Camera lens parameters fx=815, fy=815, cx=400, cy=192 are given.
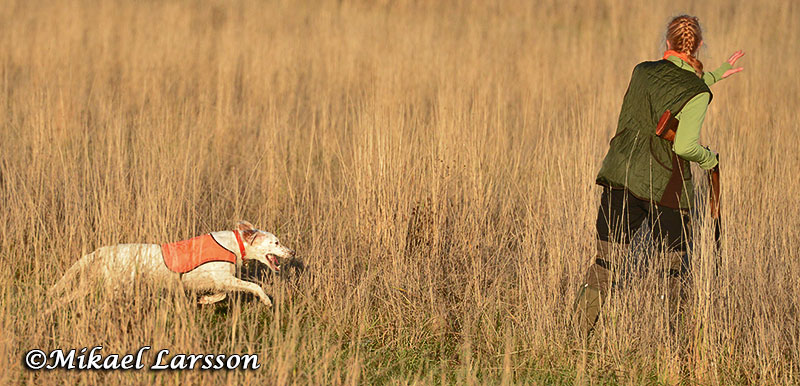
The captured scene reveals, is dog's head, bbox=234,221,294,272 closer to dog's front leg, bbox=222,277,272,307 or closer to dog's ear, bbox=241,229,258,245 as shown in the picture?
dog's ear, bbox=241,229,258,245

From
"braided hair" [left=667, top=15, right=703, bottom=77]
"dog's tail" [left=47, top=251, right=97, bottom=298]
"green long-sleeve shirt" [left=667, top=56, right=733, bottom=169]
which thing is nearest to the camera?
"green long-sleeve shirt" [left=667, top=56, right=733, bottom=169]

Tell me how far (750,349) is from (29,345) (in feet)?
9.77

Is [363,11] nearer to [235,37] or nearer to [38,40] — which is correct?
[235,37]

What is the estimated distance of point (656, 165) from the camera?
357 centimetres

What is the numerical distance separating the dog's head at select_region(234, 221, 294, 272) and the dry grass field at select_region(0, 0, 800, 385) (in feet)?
0.50

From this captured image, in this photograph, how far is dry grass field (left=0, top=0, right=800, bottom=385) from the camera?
346 cm

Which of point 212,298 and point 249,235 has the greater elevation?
point 249,235

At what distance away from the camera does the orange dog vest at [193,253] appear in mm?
3777

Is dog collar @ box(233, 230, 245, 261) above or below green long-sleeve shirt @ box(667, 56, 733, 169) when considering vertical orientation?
below

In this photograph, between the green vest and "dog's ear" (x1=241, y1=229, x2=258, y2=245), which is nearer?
the green vest

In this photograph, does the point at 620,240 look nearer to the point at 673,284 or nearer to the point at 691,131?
the point at 673,284

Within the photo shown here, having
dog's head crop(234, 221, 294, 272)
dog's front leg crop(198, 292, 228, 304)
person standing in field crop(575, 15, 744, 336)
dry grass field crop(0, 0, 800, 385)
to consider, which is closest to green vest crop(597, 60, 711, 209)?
person standing in field crop(575, 15, 744, 336)

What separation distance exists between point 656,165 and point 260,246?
1.89 m

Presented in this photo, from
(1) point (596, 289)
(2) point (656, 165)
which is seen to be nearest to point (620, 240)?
(1) point (596, 289)
